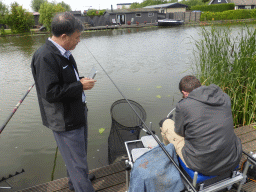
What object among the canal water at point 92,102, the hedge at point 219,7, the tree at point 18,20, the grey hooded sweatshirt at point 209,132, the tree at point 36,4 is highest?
the tree at point 36,4

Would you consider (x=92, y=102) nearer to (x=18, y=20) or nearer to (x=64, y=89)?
(x=64, y=89)

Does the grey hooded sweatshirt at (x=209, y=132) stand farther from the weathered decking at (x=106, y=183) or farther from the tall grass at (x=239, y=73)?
the tall grass at (x=239, y=73)

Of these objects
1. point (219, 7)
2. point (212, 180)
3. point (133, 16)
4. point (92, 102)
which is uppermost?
point (219, 7)

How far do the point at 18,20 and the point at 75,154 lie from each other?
3117 cm

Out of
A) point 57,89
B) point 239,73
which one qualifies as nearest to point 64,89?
point 57,89

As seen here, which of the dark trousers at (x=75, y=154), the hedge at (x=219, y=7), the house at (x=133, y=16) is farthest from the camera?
the hedge at (x=219, y=7)

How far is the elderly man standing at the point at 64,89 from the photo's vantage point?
1.26 metres

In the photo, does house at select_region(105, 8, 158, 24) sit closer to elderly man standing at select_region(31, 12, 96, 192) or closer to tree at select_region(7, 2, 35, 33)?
tree at select_region(7, 2, 35, 33)

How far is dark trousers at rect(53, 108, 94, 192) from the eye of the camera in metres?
1.48

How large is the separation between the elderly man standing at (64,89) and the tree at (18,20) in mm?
30128

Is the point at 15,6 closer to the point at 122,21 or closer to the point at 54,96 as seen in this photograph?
the point at 122,21

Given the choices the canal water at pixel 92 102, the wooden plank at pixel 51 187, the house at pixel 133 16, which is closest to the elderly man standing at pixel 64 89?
the wooden plank at pixel 51 187

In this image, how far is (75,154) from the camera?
153 cm

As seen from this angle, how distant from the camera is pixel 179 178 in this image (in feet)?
4.40
